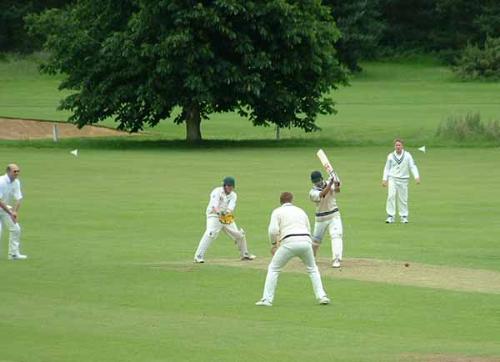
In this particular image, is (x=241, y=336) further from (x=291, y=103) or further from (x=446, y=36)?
(x=446, y=36)

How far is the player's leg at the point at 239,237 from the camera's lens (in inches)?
941

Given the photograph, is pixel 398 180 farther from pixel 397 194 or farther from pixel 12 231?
pixel 12 231

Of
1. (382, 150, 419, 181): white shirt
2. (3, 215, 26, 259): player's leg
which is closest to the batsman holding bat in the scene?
(3, 215, 26, 259): player's leg

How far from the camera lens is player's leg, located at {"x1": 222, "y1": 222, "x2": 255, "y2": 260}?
23.9 m

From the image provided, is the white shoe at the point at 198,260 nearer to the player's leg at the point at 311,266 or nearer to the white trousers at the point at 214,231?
the white trousers at the point at 214,231

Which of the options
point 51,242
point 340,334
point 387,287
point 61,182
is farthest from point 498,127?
point 340,334

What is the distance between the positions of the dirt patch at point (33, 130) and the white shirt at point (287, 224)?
147 ft

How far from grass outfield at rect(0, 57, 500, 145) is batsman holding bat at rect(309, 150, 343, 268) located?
3375cm

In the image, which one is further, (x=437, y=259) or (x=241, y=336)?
(x=437, y=259)

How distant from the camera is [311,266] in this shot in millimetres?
18797

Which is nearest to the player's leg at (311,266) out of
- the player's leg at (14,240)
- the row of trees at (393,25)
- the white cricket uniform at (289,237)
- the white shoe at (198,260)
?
the white cricket uniform at (289,237)

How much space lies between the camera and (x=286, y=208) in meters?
18.8

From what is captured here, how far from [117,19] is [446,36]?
49.1m

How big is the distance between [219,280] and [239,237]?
211 cm
